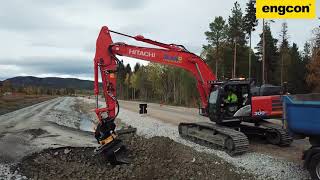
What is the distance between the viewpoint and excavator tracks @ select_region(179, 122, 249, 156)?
11.7 metres

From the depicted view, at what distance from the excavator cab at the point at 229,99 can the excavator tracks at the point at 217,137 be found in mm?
424

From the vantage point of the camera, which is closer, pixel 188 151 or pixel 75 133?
pixel 188 151

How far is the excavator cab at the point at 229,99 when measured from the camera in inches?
527

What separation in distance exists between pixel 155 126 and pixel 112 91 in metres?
8.42

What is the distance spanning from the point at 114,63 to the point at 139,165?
3.59m

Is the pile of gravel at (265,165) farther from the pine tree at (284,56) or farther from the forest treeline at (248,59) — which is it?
the pine tree at (284,56)

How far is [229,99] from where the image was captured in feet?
44.4

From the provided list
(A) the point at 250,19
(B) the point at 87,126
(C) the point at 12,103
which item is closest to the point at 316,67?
(A) the point at 250,19

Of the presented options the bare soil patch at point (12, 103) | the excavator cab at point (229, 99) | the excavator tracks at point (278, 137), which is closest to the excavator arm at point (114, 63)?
the excavator cab at point (229, 99)

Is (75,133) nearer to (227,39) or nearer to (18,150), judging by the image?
(18,150)

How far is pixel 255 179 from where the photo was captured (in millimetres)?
9008

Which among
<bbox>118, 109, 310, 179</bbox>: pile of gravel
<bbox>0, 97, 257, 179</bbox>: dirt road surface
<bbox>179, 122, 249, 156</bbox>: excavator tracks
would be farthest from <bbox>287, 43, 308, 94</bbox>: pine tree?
<bbox>118, 109, 310, 179</bbox>: pile of gravel

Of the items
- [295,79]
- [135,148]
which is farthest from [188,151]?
[295,79]

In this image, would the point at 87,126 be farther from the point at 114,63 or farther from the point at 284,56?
the point at 284,56
